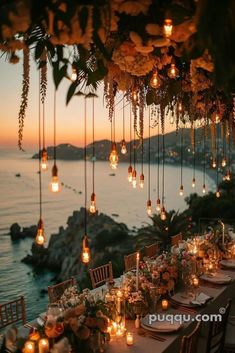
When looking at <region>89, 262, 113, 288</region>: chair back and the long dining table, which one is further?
<region>89, 262, 113, 288</region>: chair back

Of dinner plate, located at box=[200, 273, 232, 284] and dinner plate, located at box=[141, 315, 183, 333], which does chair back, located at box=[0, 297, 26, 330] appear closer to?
dinner plate, located at box=[141, 315, 183, 333]

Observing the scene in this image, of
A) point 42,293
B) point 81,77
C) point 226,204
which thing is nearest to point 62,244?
point 42,293

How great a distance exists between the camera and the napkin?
384 centimetres

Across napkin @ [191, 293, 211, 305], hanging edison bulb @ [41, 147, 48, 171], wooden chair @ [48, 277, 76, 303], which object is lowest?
wooden chair @ [48, 277, 76, 303]

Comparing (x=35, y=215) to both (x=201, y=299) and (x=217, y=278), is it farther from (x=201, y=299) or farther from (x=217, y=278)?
(x=201, y=299)

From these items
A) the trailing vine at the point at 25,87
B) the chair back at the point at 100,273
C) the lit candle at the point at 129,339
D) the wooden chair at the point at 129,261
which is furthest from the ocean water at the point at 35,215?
the trailing vine at the point at 25,87

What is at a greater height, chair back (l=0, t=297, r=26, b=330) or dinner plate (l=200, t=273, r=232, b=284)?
dinner plate (l=200, t=273, r=232, b=284)

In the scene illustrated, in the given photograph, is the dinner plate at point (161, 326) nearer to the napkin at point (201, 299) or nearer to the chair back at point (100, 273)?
the napkin at point (201, 299)

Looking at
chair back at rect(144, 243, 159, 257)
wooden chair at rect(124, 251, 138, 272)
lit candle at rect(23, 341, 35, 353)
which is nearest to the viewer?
lit candle at rect(23, 341, 35, 353)

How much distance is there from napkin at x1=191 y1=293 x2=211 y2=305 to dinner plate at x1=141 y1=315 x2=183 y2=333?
522 mm

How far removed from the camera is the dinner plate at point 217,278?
4566mm

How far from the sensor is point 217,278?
4676 mm

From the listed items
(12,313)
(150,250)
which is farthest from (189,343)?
(150,250)

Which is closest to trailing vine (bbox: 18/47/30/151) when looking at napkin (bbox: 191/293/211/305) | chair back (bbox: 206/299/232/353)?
chair back (bbox: 206/299/232/353)
